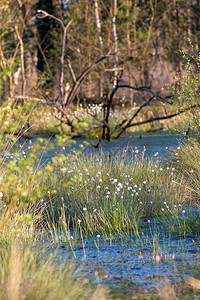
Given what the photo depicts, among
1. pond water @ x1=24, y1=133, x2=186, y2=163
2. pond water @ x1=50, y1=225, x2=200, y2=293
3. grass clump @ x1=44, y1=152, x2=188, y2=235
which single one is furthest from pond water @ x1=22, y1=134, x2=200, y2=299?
pond water @ x1=24, y1=133, x2=186, y2=163

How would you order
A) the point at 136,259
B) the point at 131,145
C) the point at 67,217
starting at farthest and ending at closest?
the point at 131,145, the point at 67,217, the point at 136,259

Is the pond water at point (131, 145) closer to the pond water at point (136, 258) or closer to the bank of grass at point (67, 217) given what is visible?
the bank of grass at point (67, 217)

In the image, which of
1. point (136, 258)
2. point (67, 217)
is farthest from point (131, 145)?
point (136, 258)

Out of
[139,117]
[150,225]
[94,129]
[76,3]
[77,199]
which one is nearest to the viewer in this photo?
[150,225]

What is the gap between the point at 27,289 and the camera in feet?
7.80

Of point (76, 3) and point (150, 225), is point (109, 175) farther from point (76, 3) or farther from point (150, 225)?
point (76, 3)

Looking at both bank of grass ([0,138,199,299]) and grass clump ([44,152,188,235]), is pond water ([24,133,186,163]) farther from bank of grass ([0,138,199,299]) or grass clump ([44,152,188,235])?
grass clump ([44,152,188,235])

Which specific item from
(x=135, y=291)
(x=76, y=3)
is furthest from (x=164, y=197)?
(x=76, y=3)

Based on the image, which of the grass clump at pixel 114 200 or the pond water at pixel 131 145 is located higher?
the pond water at pixel 131 145

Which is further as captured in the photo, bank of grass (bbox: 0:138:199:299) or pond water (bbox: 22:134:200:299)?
pond water (bbox: 22:134:200:299)

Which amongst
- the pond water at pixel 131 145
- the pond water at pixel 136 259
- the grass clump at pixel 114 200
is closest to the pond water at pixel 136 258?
the pond water at pixel 136 259

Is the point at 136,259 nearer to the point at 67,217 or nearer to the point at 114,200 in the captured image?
the point at 114,200

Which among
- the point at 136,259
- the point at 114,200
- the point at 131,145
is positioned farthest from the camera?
the point at 131,145

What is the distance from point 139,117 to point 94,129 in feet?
10.8
